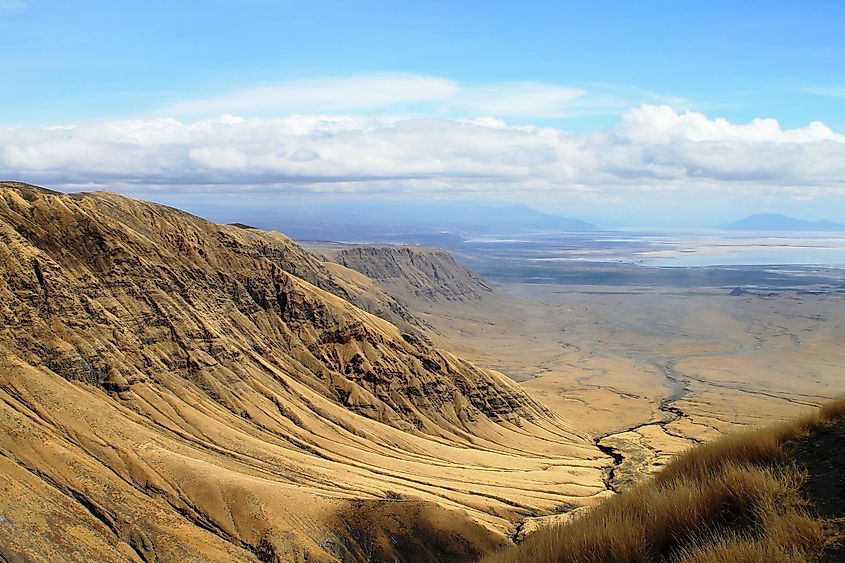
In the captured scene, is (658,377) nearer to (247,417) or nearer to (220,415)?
(247,417)

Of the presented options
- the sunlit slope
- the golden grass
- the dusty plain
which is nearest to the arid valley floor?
the sunlit slope

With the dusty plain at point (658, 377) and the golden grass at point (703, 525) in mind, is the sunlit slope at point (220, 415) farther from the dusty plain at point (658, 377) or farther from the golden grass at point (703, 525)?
the golden grass at point (703, 525)

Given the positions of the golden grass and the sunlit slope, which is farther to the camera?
the sunlit slope

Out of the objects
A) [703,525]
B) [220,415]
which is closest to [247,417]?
[220,415]

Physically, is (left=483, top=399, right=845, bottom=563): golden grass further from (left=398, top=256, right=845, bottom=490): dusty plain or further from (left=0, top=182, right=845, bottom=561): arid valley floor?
(left=398, top=256, right=845, bottom=490): dusty plain

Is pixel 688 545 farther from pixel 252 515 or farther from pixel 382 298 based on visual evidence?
pixel 382 298

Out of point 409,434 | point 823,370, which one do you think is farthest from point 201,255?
point 823,370
